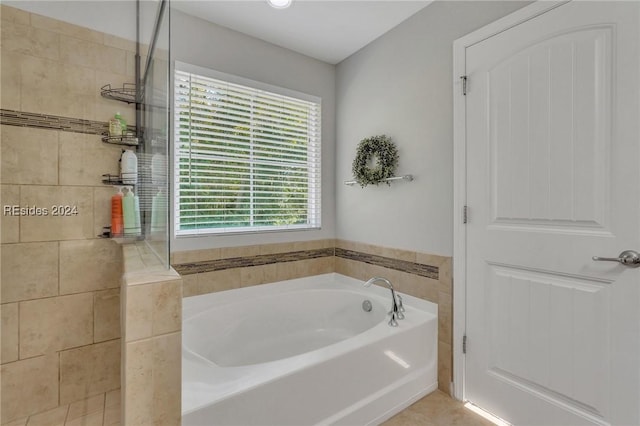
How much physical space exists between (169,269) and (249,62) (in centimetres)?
193

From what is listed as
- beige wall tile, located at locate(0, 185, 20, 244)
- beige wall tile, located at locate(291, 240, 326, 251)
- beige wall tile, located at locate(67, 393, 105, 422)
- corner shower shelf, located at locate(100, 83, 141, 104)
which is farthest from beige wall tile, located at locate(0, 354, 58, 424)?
beige wall tile, located at locate(291, 240, 326, 251)

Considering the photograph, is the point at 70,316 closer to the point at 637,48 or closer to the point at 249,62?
the point at 249,62

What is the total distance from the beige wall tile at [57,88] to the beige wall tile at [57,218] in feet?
1.47

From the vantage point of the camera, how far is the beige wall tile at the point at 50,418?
1678mm

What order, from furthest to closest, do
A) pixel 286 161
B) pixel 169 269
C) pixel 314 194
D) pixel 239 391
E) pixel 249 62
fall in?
pixel 314 194 → pixel 286 161 → pixel 249 62 → pixel 239 391 → pixel 169 269

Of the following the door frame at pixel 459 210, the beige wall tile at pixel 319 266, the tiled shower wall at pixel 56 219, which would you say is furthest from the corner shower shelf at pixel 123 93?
the door frame at pixel 459 210

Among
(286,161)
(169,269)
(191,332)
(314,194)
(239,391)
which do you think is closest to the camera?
(169,269)

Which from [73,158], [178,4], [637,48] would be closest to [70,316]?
[73,158]

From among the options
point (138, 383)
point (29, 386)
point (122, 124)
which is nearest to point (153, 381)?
point (138, 383)

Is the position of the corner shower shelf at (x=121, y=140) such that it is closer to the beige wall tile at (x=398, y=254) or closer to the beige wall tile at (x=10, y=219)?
the beige wall tile at (x=10, y=219)

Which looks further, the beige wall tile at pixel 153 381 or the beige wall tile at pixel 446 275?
the beige wall tile at pixel 446 275

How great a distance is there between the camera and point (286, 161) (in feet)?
8.71

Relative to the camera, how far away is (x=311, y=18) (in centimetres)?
219

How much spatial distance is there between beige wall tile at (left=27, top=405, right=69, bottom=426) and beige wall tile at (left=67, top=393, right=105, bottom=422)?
3cm
